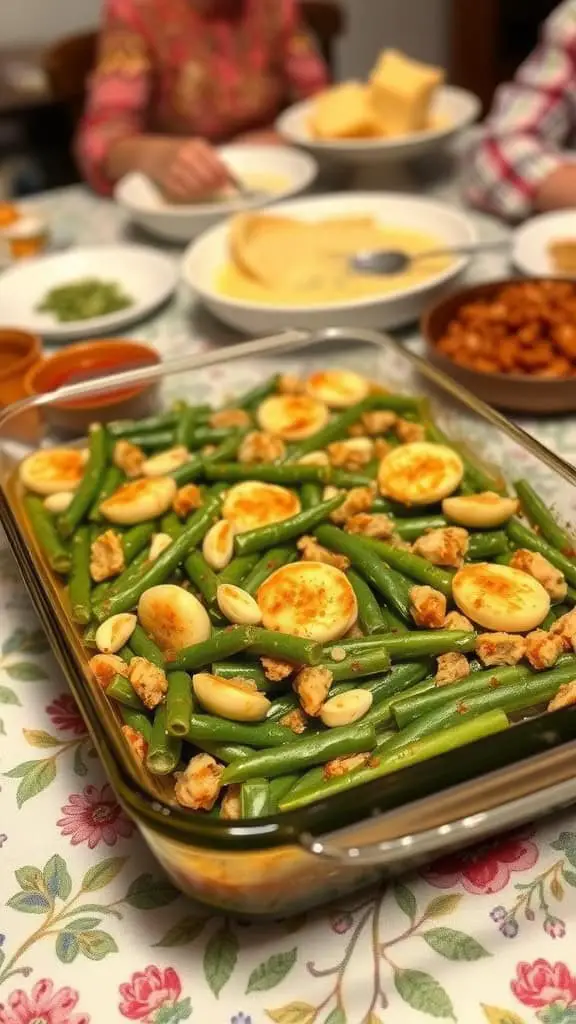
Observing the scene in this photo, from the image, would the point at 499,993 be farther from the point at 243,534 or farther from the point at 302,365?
the point at 302,365

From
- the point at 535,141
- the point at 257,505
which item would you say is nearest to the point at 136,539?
the point at 257,505

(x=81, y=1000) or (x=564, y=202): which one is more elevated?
(x=564, y=202)

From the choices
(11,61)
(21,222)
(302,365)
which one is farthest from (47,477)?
(11,61)

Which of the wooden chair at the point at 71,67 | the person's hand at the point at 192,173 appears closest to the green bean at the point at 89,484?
the person's hand at the point at 192,173

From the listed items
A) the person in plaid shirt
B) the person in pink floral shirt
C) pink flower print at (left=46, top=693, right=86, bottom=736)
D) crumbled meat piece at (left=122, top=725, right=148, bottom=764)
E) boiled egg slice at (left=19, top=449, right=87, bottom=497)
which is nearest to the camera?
crumbled meat piece at (left=122, top=725, right=148, bottom=764)

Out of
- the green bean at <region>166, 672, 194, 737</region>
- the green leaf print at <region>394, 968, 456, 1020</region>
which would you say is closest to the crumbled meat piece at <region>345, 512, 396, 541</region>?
the green bean at <region>166, 672, 194, 737</region>

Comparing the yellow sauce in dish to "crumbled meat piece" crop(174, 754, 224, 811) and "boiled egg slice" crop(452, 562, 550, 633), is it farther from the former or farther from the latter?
"crumbled meat piece" crop(174, 754, 224, 811)
